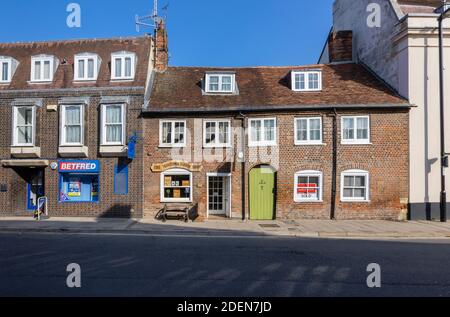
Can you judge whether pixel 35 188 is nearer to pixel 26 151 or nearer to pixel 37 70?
pixel 26 151

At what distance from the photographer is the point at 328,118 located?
49.5 ft

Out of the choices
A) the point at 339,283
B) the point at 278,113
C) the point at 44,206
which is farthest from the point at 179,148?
the point at 339,283

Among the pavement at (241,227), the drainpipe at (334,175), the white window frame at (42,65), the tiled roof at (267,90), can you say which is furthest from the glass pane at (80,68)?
the drainpipe at (334,175)

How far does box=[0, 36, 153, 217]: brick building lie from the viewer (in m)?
15.2

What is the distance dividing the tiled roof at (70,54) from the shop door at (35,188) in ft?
15.3

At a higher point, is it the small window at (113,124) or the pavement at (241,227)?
the small window at (113,124)

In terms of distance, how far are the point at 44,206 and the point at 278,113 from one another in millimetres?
12518

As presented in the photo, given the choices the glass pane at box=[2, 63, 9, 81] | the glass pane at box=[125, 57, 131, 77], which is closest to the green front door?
the glass pane at box=[125, 57, 131, 77]

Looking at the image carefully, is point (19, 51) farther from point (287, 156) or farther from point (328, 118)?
point (328, 118)

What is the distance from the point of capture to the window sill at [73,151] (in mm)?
15234

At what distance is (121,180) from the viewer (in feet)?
50.0

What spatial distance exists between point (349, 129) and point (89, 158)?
510 inches

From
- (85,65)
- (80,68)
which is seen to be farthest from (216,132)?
(80,68)

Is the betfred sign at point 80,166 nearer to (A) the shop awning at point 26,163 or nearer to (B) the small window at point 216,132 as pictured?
(A) the shop awning at point 26,163
